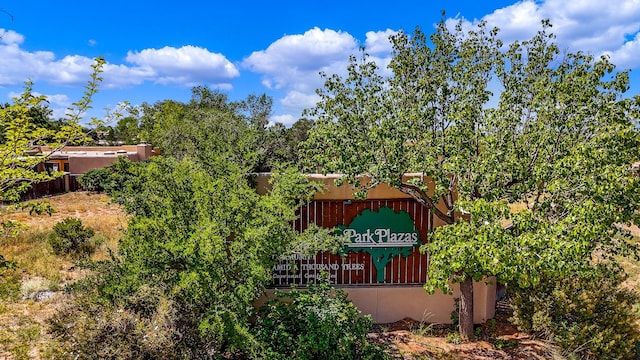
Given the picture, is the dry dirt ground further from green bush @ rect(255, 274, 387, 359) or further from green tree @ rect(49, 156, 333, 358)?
green tree @ rect(49, 156, 333, 358)

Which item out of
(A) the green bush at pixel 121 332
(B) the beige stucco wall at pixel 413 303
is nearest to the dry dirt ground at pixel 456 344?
(B) the beige stucco wall at pixel 413 303

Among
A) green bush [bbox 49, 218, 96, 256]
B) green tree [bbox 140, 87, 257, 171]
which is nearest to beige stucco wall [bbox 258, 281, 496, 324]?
green tree [bbox 140, 87, 257, 171]

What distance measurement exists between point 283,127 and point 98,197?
37.6 ft

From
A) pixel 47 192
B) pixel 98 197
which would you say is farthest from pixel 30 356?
pixel 47 192

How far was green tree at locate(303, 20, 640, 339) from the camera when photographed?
5.96 metres

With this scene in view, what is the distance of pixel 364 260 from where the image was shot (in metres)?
8.77

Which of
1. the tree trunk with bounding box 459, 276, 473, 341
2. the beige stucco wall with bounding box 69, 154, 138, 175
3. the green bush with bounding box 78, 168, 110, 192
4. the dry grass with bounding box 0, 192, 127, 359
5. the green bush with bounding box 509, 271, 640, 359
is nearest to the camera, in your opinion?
the dry grass with bounding box 0, 192, 127, 359

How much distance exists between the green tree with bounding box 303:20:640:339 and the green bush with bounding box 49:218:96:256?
8245 millimetres

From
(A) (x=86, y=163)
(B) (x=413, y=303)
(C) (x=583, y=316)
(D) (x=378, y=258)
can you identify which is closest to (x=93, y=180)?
(A) (x=86, y=163)

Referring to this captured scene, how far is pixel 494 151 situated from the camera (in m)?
6.84

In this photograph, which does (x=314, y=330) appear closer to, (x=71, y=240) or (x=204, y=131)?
(x=71, y=240)

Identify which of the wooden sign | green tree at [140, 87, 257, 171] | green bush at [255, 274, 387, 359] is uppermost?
green tree at [140, 87, 257, 171]

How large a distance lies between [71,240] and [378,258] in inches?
370

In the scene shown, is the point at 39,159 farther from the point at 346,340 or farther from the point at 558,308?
the point at 558,308
